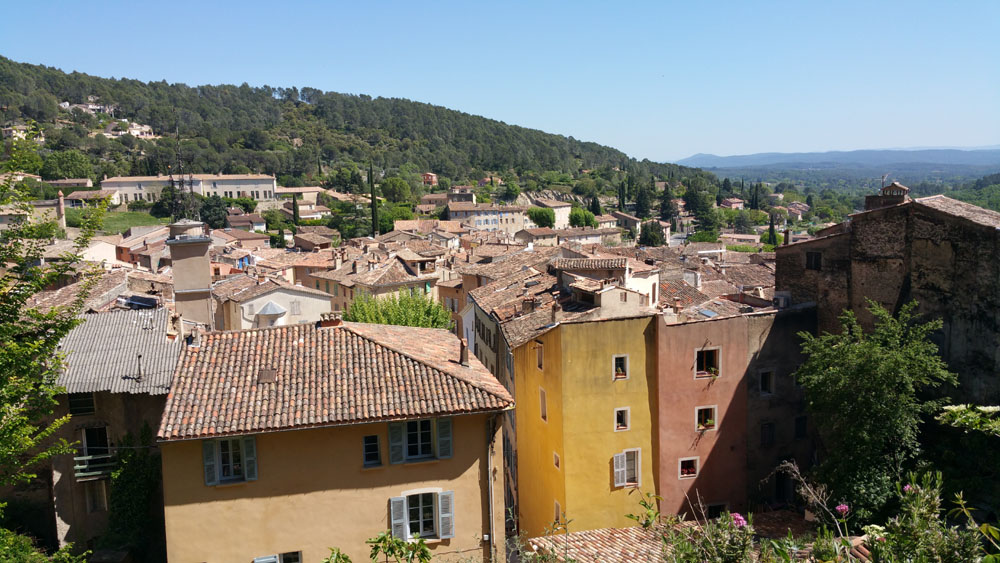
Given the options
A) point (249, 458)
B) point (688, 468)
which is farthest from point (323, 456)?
point (688, 468)

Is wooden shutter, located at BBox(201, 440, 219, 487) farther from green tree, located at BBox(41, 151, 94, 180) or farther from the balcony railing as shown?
green tree, located at BBox(41, 151, 94, 180)

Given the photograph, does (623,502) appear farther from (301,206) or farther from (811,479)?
(301,206)

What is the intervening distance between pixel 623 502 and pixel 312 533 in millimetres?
11547

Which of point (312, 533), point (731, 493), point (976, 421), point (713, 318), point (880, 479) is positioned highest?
point (976, 421)

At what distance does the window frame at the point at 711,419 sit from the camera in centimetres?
2397

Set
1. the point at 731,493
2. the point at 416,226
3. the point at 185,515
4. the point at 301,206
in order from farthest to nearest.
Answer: the point at 301,206 < the point at 416,226 < the point at 731,493 < the point at 185,515

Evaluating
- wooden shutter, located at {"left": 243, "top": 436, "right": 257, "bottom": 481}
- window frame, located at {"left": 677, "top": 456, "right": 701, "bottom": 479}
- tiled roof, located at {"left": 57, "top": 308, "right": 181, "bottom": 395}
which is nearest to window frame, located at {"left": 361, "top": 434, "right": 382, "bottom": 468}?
wooden shutter, located at {"left": 243, "top": 436, "right": 257, "bottom": 481}

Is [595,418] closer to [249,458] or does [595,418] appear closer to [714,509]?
[714,509]

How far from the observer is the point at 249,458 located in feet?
48.1

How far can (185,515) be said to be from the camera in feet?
47.4

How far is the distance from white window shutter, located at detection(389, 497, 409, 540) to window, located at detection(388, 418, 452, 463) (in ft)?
2.77

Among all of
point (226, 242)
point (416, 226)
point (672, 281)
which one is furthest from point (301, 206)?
point (672, 281)

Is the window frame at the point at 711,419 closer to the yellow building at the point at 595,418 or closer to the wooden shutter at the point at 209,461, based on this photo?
the yellow building at the point at 595,418

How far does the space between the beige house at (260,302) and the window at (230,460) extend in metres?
24.4
